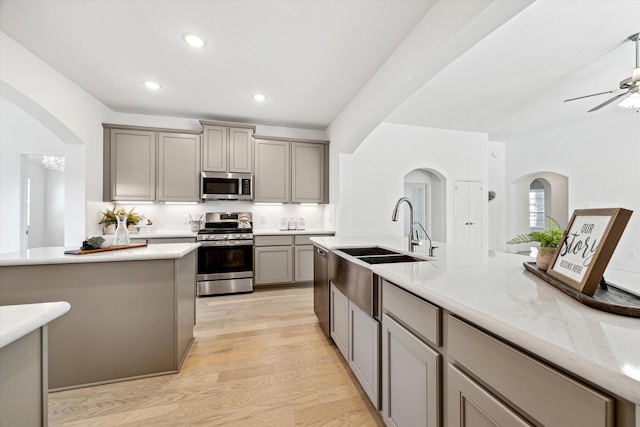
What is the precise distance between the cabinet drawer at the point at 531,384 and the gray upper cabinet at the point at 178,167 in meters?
4.13

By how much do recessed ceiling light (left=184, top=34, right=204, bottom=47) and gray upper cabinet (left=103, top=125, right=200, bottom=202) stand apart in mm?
1820

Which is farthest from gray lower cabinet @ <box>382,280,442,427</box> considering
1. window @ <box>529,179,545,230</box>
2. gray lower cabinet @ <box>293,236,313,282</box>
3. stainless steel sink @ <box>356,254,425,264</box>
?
window @ <box>529,179,545,230</box>

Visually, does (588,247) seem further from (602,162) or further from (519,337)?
(602,162)

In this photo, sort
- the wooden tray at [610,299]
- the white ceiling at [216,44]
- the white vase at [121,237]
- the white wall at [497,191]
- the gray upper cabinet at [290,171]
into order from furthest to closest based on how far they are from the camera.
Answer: the white wall at [497,191] → the gray upper cabinet at [290,171] → the white vase at [121,237] → the white ceiling at [216,44] → the wooden tray at [610,299]

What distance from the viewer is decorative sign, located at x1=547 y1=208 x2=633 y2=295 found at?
795 millimetres

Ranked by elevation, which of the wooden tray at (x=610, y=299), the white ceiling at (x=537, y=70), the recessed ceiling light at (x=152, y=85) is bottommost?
the wooden tray at (x=610, y=299)

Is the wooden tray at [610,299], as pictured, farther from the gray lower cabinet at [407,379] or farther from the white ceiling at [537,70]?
the white ceiling at [537,70]

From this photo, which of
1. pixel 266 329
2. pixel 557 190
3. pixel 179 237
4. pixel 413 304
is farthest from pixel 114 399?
pixel 557 190

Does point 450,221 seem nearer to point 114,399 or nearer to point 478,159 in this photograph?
point 478,159

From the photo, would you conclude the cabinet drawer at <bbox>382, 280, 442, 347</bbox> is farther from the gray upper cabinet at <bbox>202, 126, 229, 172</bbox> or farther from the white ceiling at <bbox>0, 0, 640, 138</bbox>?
the gray upper cabinet at <bbox>202, 126, 229, 172</bbox>

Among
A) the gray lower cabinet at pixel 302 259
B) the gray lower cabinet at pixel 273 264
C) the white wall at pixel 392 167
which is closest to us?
the gray lower cabinet at pixel 273 264

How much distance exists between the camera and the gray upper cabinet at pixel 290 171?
173 inches

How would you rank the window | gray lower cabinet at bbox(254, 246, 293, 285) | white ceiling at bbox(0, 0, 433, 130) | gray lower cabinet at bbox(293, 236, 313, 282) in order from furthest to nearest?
the window < gray lower cabinet at bbox(293, 236, 313, 282) < gray lower cabinet at bbox(254, 246, 293, 285) < white ceiling at bbox(0, 0, 433, 130)

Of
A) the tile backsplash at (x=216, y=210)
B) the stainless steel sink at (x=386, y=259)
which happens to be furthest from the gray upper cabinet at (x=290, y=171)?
the stainless steel sink at (x=386, y=259)
